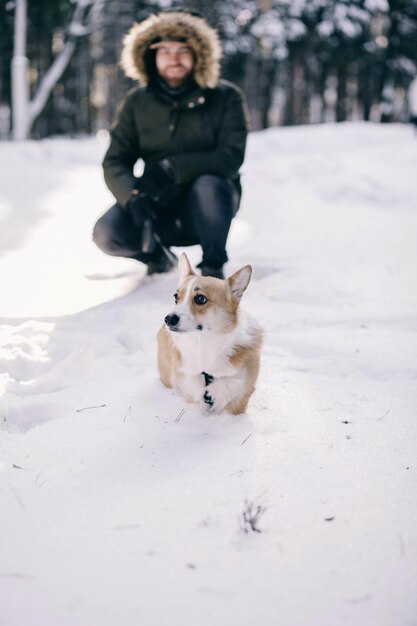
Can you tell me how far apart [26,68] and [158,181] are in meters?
12.4

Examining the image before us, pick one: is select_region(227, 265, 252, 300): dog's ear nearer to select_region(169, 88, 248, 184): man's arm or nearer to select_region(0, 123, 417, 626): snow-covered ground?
select_region(0, 123, 417, 626): snow-covered ground

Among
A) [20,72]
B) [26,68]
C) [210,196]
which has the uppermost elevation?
[26,68]

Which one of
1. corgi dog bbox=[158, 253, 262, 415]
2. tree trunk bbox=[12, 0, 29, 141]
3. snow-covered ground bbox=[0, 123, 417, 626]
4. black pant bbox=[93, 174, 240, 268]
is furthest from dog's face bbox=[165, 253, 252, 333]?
tree trunk bbox=[12, 0, 29, 141]

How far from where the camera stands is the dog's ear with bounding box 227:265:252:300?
2.80 meters

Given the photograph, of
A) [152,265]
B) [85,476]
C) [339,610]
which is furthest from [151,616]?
[152,265]

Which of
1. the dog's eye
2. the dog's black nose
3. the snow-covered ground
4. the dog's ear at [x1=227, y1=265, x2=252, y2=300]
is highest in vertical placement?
the dog's ear at [x1=227, y1=265, x2=252, y2=300]

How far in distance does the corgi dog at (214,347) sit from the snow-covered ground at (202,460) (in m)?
0.12

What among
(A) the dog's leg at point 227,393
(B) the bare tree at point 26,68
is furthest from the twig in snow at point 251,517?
(B) the bare tree at point 26,68

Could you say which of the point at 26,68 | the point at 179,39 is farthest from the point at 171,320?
the point at 26,68

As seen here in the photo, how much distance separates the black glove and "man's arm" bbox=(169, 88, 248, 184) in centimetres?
5

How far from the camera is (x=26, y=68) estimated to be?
48.2 ft

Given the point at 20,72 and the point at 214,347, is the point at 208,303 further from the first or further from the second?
the point at 20,72

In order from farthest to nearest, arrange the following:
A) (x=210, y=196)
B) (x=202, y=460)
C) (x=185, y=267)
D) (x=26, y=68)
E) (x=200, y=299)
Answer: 1. (x=26, y=68)
2. (x=210, y=196)
3. (x=185, y=267)
4. (x=200, y=299)
5. (x=202, y=460)

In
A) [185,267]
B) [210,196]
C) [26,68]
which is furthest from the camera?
[26,68]
